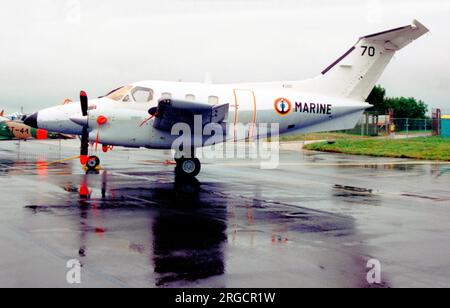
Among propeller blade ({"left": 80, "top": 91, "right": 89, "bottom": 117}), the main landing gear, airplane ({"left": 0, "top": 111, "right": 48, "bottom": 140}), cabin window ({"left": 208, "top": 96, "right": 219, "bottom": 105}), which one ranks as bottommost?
the main landing gear

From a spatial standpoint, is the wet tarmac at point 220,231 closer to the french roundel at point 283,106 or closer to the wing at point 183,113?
the wing at point 183,113

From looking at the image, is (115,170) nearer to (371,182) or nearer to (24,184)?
(24,184)

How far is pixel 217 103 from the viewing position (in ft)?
69.3

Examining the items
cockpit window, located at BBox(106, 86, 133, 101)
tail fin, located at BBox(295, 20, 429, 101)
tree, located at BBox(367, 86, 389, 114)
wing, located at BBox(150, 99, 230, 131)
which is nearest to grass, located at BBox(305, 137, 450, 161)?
tail fin, located at BBox(295, 20, 429, 101)

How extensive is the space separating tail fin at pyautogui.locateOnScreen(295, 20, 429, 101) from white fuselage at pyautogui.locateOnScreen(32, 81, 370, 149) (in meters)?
0.43

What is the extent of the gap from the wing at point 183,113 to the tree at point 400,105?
72.1 m

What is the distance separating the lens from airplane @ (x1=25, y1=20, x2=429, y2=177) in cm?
1983

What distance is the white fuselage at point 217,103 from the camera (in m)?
20.0

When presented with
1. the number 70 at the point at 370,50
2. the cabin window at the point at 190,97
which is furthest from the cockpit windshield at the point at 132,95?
the number 70 at the point at 370,50

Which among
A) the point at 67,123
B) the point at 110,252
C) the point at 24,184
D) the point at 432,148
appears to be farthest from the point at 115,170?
the point at 432,148

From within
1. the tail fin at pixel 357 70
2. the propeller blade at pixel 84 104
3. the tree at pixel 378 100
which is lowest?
the propeller blade at pixel 84 104

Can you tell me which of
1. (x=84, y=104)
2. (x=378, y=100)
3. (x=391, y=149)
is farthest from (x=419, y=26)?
(x=378, y=100)

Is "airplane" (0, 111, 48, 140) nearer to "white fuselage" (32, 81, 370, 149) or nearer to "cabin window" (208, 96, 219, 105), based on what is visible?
"white fuselage" (32, 81, 370, 149)

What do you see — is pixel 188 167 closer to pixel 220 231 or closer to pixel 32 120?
pixel 32 120
